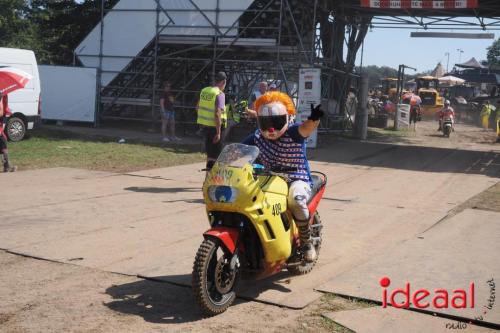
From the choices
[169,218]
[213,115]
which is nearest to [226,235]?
[169,218]

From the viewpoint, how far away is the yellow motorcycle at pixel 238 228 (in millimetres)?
4797

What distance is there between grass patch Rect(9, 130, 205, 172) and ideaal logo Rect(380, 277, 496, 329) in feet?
28.4

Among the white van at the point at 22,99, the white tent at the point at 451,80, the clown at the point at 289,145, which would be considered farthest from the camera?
the white tent at the point at 451,80

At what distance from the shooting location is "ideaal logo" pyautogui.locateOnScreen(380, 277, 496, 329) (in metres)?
5.09

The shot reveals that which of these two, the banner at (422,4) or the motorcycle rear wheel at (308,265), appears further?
the banner at (422,4)

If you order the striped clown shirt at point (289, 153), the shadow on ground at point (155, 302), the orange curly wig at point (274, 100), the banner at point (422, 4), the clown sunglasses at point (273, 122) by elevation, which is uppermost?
the banner at point (422, 4)

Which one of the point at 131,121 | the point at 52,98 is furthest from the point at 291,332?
the point at 131,121

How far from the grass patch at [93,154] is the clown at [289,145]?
25.6 ft

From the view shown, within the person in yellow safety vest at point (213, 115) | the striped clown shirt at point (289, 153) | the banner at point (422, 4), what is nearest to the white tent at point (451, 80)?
the banner at point (422, 4)

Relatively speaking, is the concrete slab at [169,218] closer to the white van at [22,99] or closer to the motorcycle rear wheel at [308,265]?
the motorcycle rear wheel at [308,265]

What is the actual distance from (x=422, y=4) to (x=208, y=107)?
11245 millimetres

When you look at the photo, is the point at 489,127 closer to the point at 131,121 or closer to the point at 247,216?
the point at 131,121

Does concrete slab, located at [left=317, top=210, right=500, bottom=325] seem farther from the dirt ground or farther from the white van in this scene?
the white van

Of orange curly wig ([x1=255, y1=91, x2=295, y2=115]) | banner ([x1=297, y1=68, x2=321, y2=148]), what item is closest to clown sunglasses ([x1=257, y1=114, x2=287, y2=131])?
orange curly wig ([x1=255, y1=91, x2=295, y2=115])
